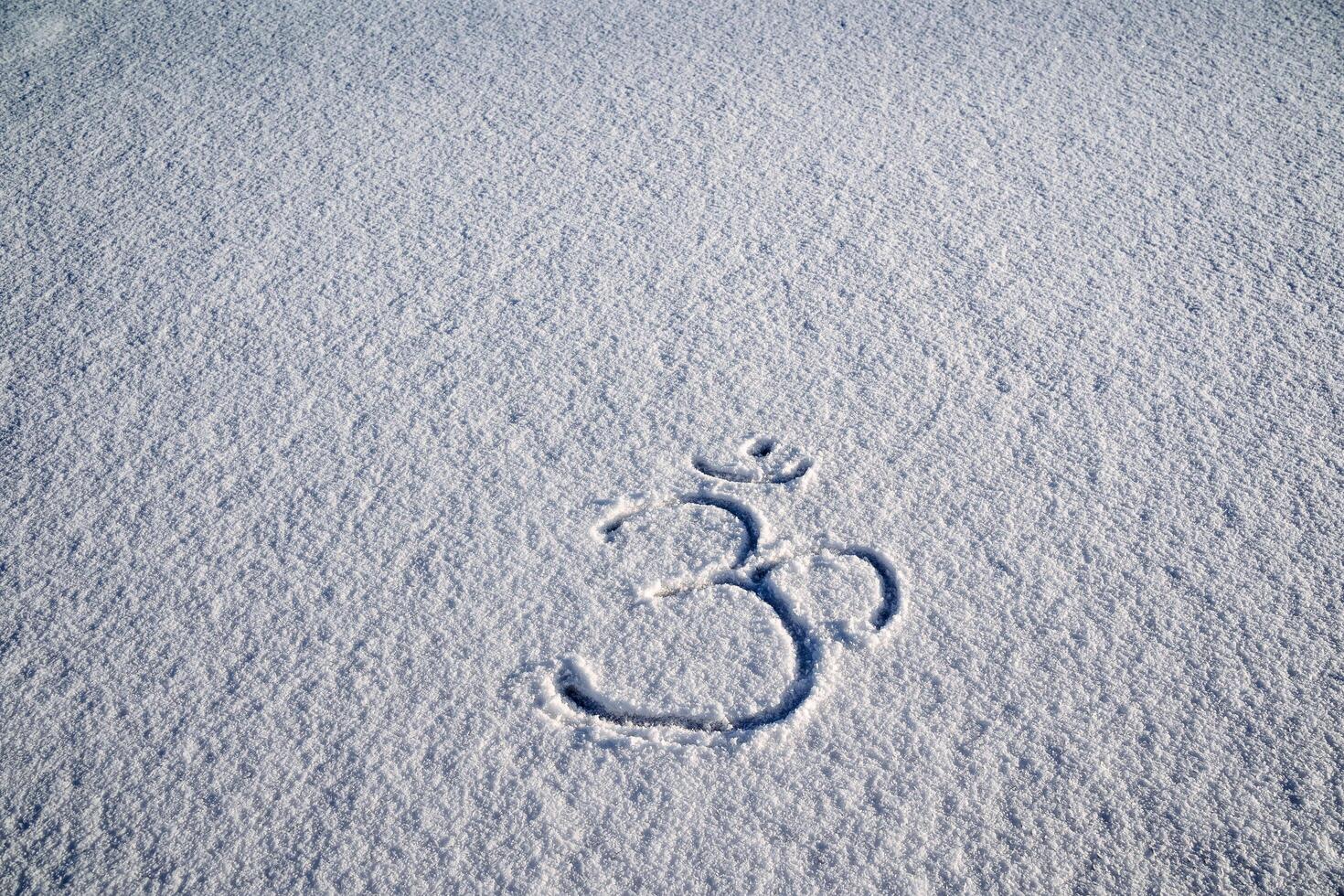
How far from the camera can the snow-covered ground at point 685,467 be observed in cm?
84

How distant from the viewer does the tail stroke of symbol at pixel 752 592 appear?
0.90m

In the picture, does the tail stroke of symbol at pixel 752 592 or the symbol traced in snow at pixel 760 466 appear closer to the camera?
the tail stroke of symbol at pixel 752 592

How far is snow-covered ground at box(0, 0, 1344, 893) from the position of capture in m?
0.84

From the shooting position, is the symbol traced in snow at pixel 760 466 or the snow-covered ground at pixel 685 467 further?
the symbol traced in snow at pixel 760 466

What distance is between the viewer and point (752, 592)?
39.7 inches

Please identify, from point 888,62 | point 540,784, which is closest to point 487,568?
point 540,784

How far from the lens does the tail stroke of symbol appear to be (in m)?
0.90

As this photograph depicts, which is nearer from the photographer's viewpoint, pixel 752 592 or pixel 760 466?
pixel 752 592

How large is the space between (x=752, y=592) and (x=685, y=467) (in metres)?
0.18

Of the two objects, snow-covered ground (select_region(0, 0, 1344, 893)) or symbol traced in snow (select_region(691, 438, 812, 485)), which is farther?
symbol traced in snow (select_region(691, 438, 812, 485))

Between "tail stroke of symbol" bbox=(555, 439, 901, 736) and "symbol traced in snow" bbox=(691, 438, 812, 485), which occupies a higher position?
Result: "symbol traced in snow" bbox=(691, 438, 812, 485)

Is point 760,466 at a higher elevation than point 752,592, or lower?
higher

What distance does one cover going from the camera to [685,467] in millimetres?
1126

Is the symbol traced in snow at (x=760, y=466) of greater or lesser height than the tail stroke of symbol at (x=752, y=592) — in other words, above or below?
above
